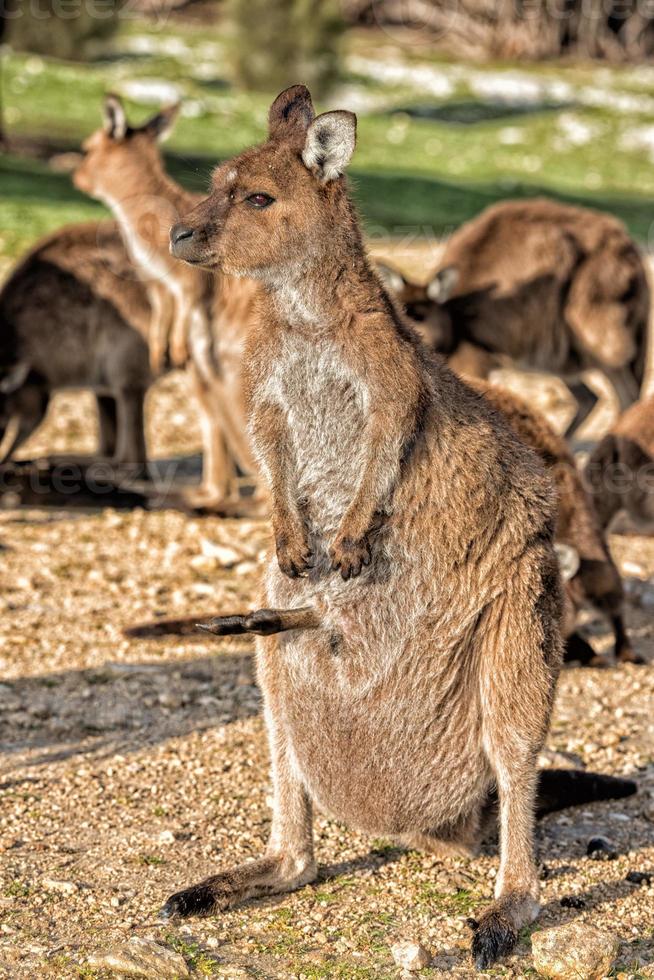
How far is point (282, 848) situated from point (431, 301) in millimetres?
4481

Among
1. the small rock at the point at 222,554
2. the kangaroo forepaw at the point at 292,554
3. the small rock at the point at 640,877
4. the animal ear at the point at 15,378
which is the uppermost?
the kangaroo forepaw at the point at 292,554

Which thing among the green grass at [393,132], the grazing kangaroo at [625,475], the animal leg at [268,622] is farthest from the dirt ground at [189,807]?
the green grass at [393,132]

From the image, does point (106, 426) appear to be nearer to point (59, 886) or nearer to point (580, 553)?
point (580, 553)

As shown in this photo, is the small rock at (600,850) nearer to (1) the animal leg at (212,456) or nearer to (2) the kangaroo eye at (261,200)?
(2) the kangaroo eye at (261,200)

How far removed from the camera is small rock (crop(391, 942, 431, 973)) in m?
2.95

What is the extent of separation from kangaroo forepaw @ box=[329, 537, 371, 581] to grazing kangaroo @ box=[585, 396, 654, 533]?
2.82m

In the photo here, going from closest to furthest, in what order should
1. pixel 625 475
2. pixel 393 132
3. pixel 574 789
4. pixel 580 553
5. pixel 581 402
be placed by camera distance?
pixel 574 789, pixel 580 553, pixel 625 475, pixel 581 402, pixel 393 132

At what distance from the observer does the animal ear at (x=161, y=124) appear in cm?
A: 717

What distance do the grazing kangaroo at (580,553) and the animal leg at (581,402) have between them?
9.90 ft

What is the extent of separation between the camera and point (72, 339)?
275 inches

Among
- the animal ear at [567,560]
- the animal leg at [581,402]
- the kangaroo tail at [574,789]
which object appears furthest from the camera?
the animal leg at [581,402]

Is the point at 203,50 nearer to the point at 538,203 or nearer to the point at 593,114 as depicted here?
the point at 593,114

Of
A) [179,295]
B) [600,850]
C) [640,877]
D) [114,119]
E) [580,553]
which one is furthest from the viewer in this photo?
[114,119]

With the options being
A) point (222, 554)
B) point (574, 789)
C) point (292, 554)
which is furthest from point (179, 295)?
point (292, 554)
